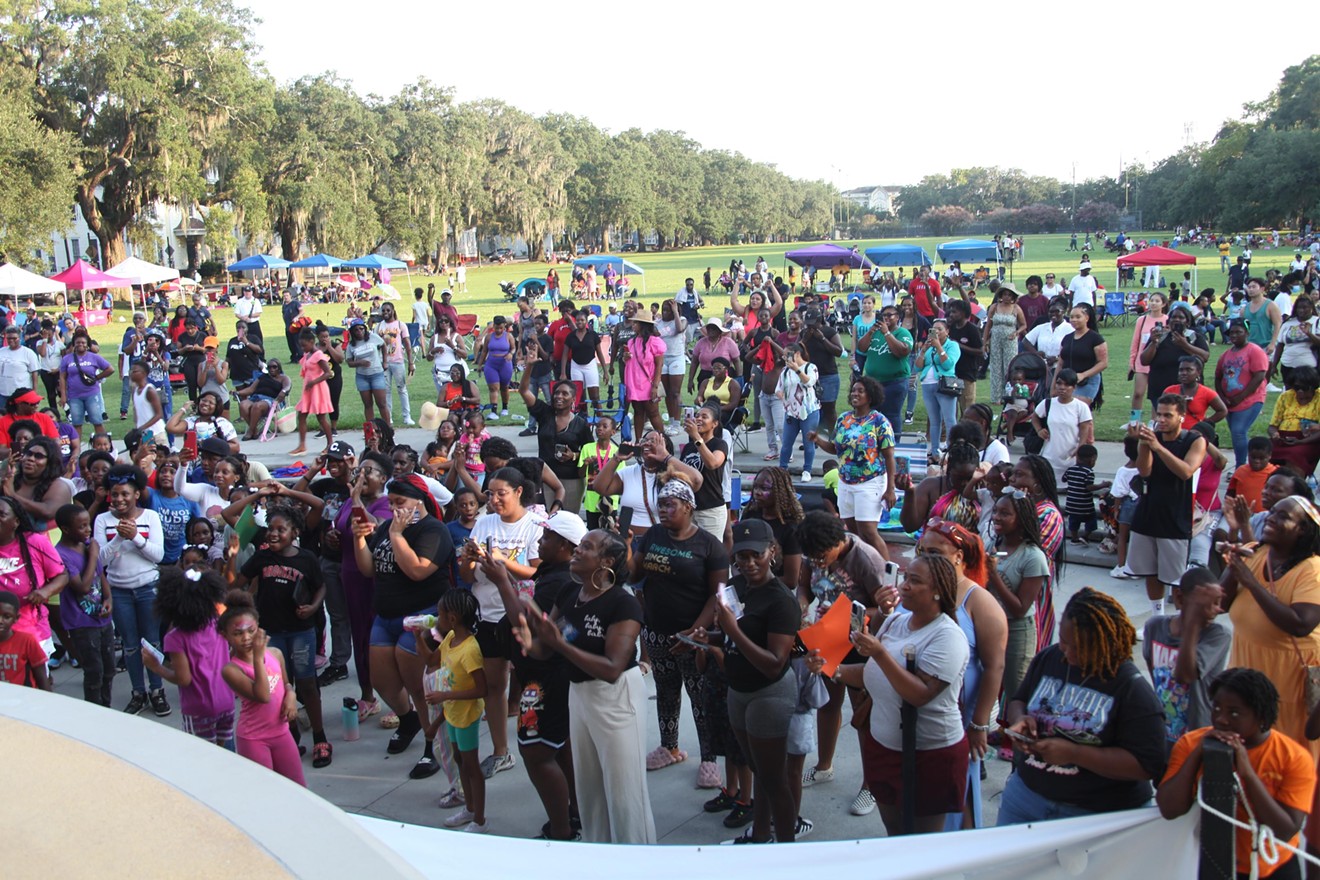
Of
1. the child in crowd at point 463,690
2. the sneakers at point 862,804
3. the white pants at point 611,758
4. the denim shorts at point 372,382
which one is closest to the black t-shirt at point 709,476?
the child in crowd at point 463,690

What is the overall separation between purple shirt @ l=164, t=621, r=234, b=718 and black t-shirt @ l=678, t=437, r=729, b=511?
11.2 ft

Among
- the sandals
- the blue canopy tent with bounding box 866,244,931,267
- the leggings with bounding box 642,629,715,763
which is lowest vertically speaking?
the sandals

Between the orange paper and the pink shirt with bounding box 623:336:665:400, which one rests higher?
the pink shirt with bounding box 623:336:665:400

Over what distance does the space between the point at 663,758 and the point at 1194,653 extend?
300cm

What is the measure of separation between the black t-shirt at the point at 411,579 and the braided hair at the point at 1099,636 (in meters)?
3.77

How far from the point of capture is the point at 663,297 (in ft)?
148

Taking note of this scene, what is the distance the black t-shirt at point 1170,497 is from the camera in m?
7.18

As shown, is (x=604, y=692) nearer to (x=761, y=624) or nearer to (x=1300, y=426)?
(x=761, y=624)

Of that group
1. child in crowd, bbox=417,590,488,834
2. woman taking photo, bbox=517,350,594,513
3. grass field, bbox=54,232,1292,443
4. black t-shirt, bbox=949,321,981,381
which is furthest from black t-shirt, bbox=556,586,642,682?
grass field, bbox=54,232,1292,443

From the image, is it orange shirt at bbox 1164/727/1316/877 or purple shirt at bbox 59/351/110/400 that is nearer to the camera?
orange shirt at bbox 1164/727/1316/877

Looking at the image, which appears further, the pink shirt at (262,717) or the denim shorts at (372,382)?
the denim shorts at (372,382)

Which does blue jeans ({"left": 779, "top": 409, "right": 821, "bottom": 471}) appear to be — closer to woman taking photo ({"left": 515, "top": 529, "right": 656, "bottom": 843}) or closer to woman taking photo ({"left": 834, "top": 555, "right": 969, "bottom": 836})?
woman taking photo ({"left": 515, "top": 529, "right": 656, "bottom": 843})

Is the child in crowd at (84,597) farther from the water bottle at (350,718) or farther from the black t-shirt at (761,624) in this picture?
the black t-shirt at (761,624)

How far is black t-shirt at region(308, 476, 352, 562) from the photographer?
7.27 m
